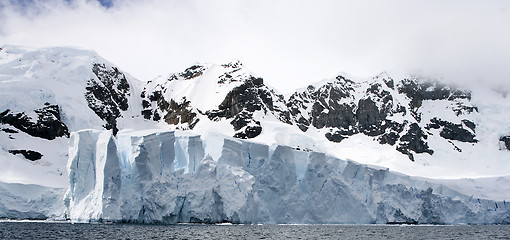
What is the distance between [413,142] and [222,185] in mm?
68709

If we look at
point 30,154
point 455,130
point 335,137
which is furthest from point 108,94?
point 455,130

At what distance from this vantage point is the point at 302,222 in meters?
54.2

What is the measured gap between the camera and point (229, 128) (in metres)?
96.1

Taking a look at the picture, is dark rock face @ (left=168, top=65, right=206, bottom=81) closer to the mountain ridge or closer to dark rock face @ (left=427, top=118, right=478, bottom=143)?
the mountain ridge

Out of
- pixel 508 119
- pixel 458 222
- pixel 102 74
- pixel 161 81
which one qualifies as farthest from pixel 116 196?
pixel 508 119

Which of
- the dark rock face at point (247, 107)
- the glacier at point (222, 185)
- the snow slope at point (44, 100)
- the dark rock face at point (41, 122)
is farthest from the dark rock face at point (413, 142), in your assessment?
the dark rock face at point (41, 122)

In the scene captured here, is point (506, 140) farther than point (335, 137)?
No

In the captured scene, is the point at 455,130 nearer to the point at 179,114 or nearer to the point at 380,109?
the point at 380,109

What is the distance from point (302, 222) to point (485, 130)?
73.7m

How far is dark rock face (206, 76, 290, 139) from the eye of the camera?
9481 cm

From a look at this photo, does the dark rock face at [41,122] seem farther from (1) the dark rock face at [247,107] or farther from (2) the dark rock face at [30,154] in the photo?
(1) the dark rock face at [247,107]

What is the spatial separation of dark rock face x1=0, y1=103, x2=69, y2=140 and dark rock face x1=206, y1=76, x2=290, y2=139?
30666 mm

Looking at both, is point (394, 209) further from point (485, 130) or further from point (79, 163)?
point (485, 130)

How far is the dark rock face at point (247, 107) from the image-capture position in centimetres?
9481
